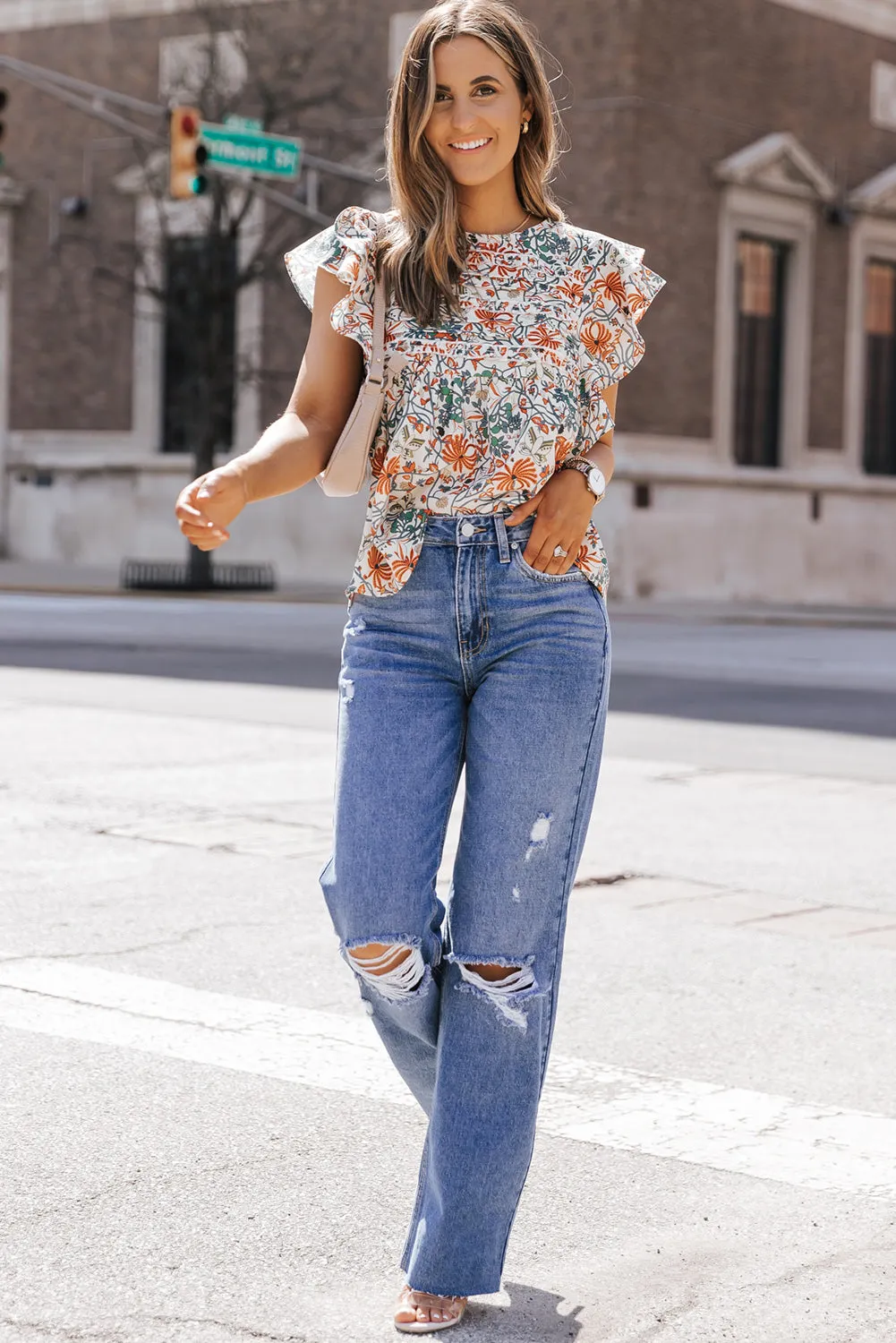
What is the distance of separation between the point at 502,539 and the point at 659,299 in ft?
87.3

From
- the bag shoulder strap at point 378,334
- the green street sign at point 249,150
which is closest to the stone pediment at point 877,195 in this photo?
the green street sign at point 249,150

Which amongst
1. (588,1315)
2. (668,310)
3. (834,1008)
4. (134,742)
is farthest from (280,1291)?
(668,310)

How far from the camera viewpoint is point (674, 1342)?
3.45 metres

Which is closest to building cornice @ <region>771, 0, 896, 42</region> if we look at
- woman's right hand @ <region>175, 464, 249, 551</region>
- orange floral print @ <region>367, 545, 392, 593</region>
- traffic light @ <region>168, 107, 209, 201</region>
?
traffic light @ <region>168, 107, 209, 201</region>

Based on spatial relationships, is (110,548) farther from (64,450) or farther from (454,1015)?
(454,1015)

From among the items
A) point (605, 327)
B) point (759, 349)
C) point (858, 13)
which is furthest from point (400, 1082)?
point (858, 13)

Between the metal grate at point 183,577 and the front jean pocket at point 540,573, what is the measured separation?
27.0 metres

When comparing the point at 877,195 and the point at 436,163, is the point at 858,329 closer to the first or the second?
the point at 877,195

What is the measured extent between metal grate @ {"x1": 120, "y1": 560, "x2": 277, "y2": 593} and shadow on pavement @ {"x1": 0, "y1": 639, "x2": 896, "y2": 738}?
10.5m

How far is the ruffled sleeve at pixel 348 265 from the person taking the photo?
3.51m

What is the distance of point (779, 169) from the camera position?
32.4 m

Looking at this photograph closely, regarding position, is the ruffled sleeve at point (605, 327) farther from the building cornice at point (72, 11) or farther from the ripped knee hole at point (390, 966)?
the building cornice at point (72, 11)

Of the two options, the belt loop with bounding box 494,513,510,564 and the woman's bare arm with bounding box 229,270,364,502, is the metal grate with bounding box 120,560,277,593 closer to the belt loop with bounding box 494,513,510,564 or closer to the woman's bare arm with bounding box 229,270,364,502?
the woman's bare arm with bounding box 229,270,364,502

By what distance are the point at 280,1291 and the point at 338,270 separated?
167 centimetres
